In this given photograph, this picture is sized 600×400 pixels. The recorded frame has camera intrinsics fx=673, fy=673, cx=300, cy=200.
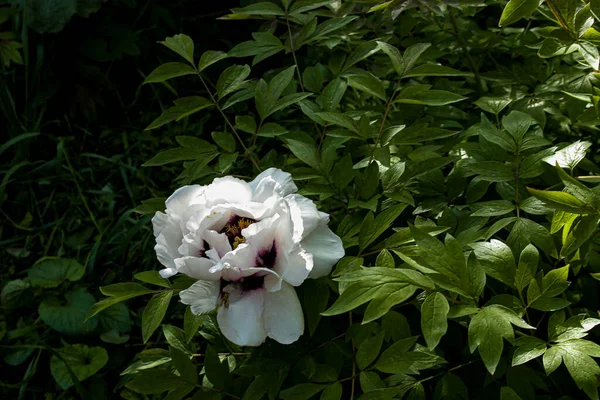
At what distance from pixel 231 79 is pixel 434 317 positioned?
657 mm

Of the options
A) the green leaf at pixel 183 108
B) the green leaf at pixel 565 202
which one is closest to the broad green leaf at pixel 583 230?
the green leaf at pixel 565 202

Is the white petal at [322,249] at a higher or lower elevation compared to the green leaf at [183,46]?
lower

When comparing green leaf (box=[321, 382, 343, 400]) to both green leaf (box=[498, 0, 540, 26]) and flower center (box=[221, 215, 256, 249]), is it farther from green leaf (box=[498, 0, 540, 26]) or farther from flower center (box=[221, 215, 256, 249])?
green leaf (box=[498, 0, 540, 26])

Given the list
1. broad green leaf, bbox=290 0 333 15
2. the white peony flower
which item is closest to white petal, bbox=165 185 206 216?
the white peony flower

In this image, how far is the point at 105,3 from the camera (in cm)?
268

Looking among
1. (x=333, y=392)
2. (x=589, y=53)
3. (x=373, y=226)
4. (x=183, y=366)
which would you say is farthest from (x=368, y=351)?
(x=589, y=53)

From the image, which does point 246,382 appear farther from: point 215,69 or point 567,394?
point 215,69

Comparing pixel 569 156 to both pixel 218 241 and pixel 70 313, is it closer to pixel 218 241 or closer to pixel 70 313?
pixel 218 241

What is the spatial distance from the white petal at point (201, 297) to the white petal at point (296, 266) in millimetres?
106

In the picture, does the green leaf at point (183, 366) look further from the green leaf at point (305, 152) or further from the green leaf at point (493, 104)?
the green leaf at point (493, 104)

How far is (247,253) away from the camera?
38.6 inches

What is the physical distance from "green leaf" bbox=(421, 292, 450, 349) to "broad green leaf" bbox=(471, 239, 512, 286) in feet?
0.38

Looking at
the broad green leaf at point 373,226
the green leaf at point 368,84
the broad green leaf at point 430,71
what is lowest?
the broad green leaf at point 373,226

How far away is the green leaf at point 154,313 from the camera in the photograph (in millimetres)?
1079
